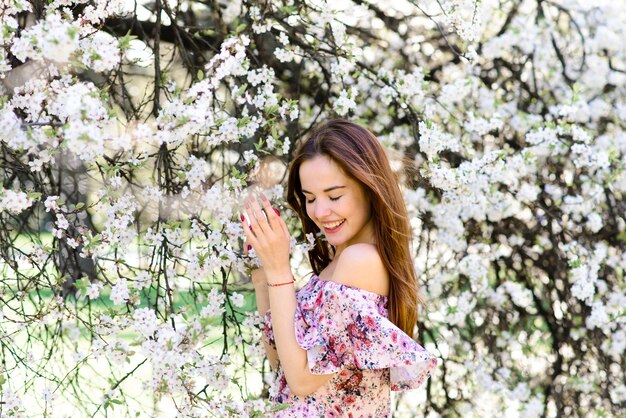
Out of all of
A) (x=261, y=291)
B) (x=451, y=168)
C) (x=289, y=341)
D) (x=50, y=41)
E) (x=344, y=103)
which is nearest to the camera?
(x=50, y=41)

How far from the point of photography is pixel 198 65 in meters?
3.40

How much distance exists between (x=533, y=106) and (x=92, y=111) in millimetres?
2711

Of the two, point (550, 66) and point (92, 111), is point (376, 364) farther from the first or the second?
point (550, 66)

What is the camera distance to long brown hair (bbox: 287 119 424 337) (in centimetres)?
213

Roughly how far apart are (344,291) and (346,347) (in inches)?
4.9

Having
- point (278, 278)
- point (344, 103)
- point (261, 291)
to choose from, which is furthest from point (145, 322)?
point (344, 103)

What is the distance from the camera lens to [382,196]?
2.15 meters

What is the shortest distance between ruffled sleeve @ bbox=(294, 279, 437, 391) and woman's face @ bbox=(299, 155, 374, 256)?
159 mm

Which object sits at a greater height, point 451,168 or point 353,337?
point 451,168

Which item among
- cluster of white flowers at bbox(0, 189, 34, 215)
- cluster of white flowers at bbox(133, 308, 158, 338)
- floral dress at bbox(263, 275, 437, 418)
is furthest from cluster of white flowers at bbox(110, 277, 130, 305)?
floral dress at bbox(263, 275, 437, 418)

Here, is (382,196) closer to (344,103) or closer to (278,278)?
(278,278)

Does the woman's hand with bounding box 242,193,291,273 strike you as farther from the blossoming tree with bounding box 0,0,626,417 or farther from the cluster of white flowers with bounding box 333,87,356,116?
the cluster of white flowers with bounding box 333,87,356,116

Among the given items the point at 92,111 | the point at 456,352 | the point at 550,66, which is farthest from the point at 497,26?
the point at 92,111

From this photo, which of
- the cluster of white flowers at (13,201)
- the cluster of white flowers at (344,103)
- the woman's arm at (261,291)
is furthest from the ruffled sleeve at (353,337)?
the cluster of white flowers at (344,103)
